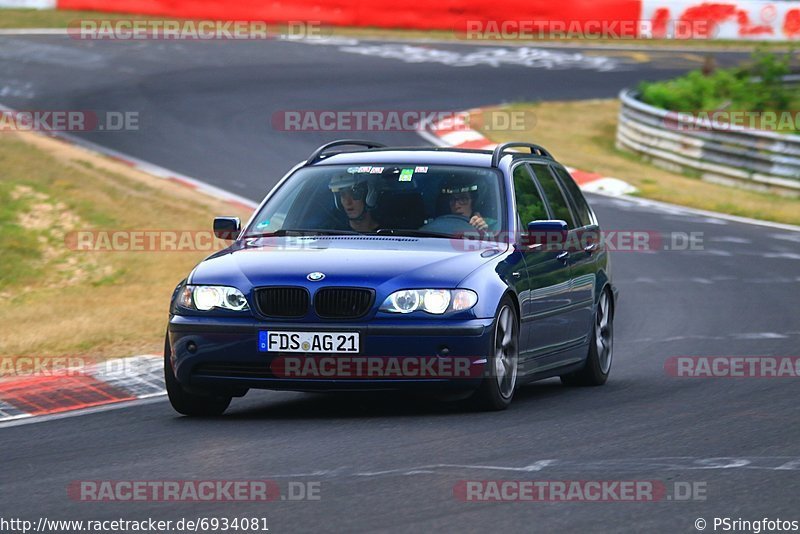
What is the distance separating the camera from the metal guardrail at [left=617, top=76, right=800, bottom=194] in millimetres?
22484

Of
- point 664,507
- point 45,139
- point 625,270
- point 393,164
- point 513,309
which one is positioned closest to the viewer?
point 664,507

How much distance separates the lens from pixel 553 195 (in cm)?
1009

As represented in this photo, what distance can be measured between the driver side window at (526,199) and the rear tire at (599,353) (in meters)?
0.99

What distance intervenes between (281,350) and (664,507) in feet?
8.72

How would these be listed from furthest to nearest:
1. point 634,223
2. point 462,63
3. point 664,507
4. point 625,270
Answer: point 462,63 → point 634,223 → point 625,270 → point 664,507

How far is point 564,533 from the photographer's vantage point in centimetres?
547

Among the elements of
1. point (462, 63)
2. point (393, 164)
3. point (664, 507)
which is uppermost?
point (393, 164)

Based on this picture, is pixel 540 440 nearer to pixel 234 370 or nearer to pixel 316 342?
pixel 316 342

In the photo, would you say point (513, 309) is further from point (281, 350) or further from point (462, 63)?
point (462, 63)

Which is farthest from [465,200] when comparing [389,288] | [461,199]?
[389,288]

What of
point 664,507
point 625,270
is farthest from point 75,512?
point 625,270

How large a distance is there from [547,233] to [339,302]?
1.84 metres

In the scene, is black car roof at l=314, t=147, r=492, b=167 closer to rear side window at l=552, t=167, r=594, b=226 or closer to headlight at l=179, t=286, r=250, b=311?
rear side window at l=552, t=167, r=594, b=226

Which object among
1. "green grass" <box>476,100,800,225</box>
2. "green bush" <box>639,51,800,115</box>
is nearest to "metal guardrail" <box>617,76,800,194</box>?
"green grass" <box>476,100,800,225</box>
